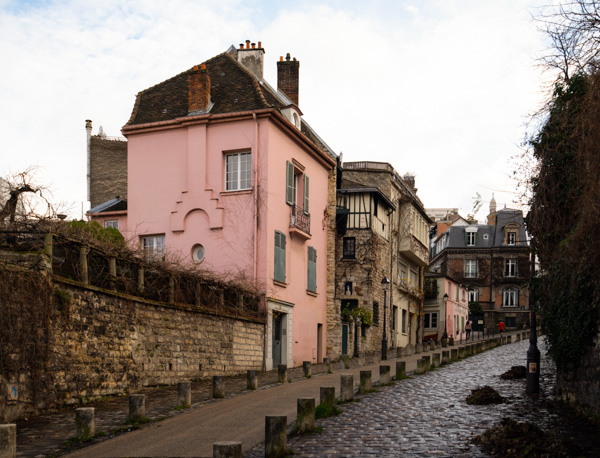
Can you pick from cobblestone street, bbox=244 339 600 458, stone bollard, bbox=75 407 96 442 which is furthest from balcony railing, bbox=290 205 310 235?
stone bollard, bbox=75 407 96 442

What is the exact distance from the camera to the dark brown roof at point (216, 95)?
26156 mm

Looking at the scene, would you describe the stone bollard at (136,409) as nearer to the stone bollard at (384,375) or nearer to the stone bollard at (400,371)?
the stone bollard at (384,375)

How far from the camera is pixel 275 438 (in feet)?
30.6

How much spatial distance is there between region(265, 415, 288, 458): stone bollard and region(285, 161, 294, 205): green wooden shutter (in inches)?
702

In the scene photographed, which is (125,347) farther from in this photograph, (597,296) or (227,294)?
(597,296)

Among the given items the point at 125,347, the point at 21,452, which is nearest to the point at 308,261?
Result: the point at 125,347

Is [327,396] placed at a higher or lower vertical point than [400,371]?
higher

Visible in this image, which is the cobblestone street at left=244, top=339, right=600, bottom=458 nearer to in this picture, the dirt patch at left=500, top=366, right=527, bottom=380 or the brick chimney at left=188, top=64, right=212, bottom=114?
the dirt patch at left=500, top=366, right=527, bottom=380

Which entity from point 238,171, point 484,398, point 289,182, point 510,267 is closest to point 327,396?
point 484,398

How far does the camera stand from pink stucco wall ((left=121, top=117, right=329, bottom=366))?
25188mm

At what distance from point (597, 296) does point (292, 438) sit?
521 cm

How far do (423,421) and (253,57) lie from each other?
22.5m

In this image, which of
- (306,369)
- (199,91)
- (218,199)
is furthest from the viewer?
(199,91)

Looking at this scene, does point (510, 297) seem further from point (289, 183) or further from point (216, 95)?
point (216, 95)
